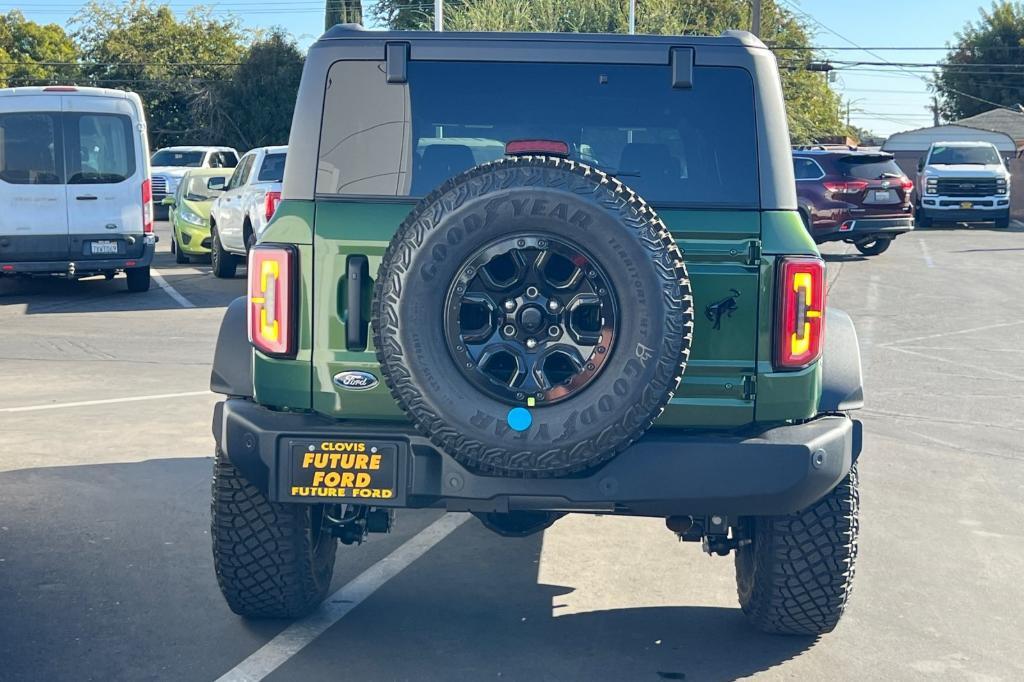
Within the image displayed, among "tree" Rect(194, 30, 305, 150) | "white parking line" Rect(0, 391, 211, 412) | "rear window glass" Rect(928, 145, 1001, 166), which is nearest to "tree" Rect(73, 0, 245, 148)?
"tree" Rect(194, 30, 305, 150)

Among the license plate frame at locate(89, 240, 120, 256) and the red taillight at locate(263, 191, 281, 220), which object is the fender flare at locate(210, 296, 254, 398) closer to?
the red taillight at locate(263, 191, 281, 220)

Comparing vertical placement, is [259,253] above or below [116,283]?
above

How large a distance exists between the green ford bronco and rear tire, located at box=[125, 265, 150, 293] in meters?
12.1

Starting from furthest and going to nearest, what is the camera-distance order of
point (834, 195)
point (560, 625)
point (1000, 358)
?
point (834, 195), point (1000, 358), point (560, 625)

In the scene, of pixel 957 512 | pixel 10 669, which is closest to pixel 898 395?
pixel 957 512

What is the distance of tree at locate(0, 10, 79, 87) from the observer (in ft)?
257

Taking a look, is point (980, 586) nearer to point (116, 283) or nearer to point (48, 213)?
point (48, 213)

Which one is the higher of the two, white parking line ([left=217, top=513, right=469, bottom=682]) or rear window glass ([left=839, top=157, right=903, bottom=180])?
rear window glass ([left=839, top=157, right=903, bottom=180])

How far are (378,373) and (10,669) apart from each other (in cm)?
152

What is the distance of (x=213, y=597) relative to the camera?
5340 mm

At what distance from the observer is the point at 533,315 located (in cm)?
416

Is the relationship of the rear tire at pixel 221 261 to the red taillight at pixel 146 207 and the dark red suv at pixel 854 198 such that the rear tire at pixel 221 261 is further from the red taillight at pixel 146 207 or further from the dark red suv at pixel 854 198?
the dark red suv at pixel 854 198

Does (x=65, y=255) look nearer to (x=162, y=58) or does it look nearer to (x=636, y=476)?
(x=636, y=476)

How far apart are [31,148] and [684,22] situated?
107 ft
